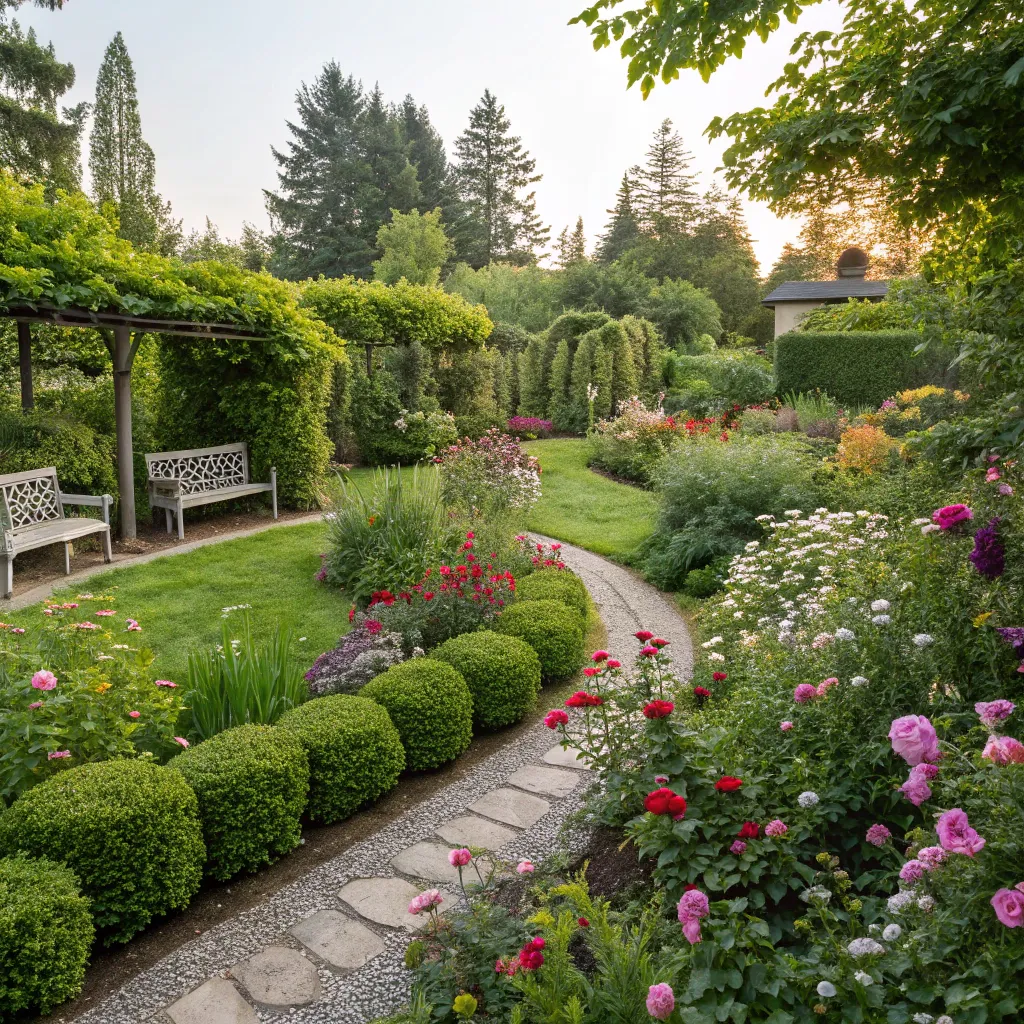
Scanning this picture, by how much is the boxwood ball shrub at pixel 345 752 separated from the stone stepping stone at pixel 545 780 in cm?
56

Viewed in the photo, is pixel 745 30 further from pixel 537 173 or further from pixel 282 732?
pixel 537 173

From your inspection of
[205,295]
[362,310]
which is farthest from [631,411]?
[205,295]

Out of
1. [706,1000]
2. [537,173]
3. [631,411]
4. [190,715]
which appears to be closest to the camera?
[706,1000]

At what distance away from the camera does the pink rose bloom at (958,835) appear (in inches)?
53.7

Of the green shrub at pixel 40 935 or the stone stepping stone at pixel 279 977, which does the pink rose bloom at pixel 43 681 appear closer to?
the green shrub at pixel 40 935

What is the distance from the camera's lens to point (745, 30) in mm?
2346

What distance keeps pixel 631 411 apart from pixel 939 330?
942cm

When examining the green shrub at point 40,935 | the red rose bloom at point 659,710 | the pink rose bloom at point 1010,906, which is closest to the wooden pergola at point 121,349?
the green shrub at point 40,935

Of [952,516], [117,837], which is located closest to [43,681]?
[117,837]

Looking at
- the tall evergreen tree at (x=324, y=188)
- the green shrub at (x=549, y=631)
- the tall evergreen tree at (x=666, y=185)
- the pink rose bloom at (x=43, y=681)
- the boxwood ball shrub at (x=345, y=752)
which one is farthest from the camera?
the tall evergreen tree at (x=666, y=185)

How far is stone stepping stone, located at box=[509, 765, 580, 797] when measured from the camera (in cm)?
344

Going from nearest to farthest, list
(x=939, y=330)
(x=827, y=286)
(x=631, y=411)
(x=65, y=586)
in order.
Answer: (x=939, y=330) < (x=65, y=586) < (x=631, y=411) < (x=827, y=286)

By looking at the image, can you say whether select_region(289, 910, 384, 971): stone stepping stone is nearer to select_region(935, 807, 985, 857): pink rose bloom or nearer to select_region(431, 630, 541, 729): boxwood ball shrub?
select_region(431, 630, 541, 729): boxwood ball shrub

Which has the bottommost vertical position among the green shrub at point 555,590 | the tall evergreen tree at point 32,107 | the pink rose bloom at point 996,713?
the green shrub at point 555,590
